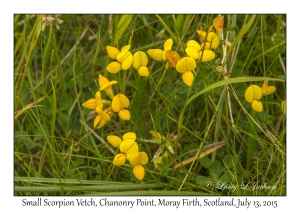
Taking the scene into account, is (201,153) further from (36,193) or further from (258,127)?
(36,193)

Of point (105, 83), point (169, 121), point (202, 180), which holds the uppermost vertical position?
point (105, 83)

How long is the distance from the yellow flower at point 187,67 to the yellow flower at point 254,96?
23 centimetres

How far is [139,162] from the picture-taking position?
1.59 meters

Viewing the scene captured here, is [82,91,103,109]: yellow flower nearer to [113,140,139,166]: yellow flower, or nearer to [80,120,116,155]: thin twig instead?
[113,140,139,166]: yellow flower

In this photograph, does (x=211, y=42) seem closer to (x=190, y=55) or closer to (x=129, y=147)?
(x=190, y=55)

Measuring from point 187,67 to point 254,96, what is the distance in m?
0.29

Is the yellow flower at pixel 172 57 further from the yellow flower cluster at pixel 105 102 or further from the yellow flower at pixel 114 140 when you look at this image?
the yellow flower at pixel 114 140

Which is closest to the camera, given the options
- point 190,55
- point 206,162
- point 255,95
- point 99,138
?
point 190,55

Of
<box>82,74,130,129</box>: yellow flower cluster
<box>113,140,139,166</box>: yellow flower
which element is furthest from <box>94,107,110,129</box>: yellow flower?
<box>113,140,139,166</box>: yellow flower

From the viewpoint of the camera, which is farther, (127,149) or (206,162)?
(206,162)

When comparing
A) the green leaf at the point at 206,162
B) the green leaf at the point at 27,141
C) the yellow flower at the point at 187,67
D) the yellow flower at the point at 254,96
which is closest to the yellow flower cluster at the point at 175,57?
the yellow flower at the point at 187,67

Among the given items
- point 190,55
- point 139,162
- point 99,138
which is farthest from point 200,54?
point 99,138

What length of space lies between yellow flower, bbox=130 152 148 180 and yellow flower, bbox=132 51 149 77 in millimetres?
274

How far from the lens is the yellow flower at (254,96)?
163cm
